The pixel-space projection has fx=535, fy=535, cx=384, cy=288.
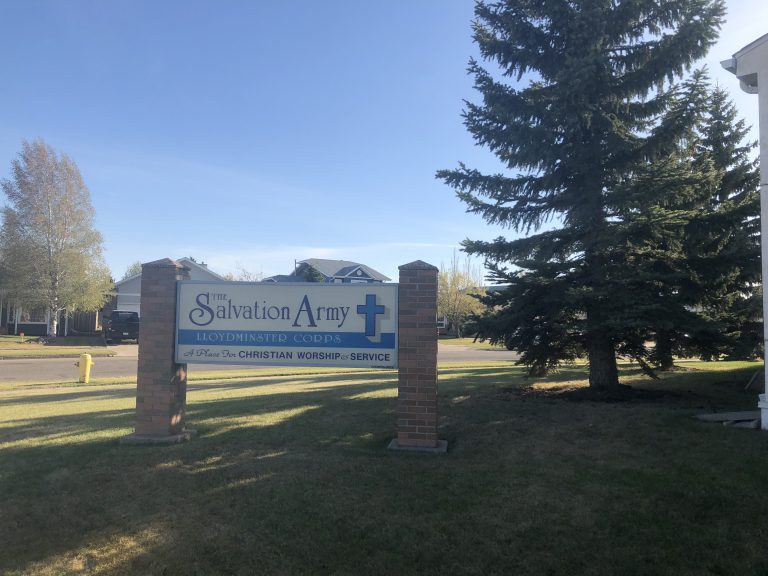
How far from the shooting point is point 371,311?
608cm

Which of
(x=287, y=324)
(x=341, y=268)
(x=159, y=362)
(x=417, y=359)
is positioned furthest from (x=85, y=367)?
(x=341, y=268)

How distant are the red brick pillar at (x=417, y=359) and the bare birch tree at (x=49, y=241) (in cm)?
3694

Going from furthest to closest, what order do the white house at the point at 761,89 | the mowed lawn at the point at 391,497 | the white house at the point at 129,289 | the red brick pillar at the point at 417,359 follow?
the white house at the point at 129,289
the white house at the point at 761,89
the red brick pillar at the point at 417,359
the mowed lawn at the point at 391,497

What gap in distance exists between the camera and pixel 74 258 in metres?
36.5

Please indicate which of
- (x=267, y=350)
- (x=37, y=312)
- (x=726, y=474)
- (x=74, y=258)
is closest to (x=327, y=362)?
(x=267, y=350)

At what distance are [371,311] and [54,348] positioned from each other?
30.0m

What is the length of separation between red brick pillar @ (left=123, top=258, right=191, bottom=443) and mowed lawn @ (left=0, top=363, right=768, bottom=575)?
32 centimetres

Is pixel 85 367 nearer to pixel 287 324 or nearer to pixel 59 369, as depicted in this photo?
pixel 59 369

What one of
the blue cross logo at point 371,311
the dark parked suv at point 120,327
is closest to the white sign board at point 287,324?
the blue cross logo at point 371,311

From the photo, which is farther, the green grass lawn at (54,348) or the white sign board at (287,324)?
the green grass lawn at (54,348)

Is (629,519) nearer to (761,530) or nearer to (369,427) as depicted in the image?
(761,530)

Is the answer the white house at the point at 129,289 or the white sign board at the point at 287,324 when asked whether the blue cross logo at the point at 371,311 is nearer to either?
the white sign board at the point at 287,324

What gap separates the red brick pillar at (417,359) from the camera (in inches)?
224

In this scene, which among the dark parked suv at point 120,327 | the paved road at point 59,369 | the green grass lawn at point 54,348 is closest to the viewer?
the paved road at point 59,369
